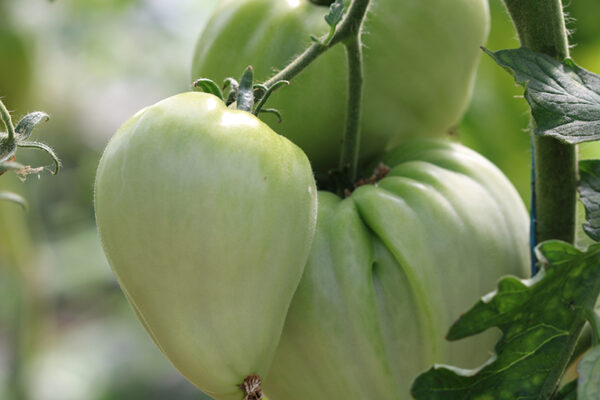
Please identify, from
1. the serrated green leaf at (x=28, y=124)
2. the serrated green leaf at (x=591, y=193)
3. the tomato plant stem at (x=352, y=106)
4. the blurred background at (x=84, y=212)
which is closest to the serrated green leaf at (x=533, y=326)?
the serrated green leaf at (x=591, y=193)

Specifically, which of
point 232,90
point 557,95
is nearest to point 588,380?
point 557,95

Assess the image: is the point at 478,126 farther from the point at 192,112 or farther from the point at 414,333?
the point at 192,112

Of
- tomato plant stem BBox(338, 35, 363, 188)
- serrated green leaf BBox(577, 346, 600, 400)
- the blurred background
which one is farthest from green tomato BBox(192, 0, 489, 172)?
the blurred background

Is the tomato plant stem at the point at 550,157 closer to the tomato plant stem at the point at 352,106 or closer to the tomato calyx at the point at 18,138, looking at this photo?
the tomato plant stem at the point at 352,106

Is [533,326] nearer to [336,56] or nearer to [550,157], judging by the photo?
[550,157]

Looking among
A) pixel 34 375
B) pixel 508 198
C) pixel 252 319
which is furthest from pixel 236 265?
pixel 34 375
